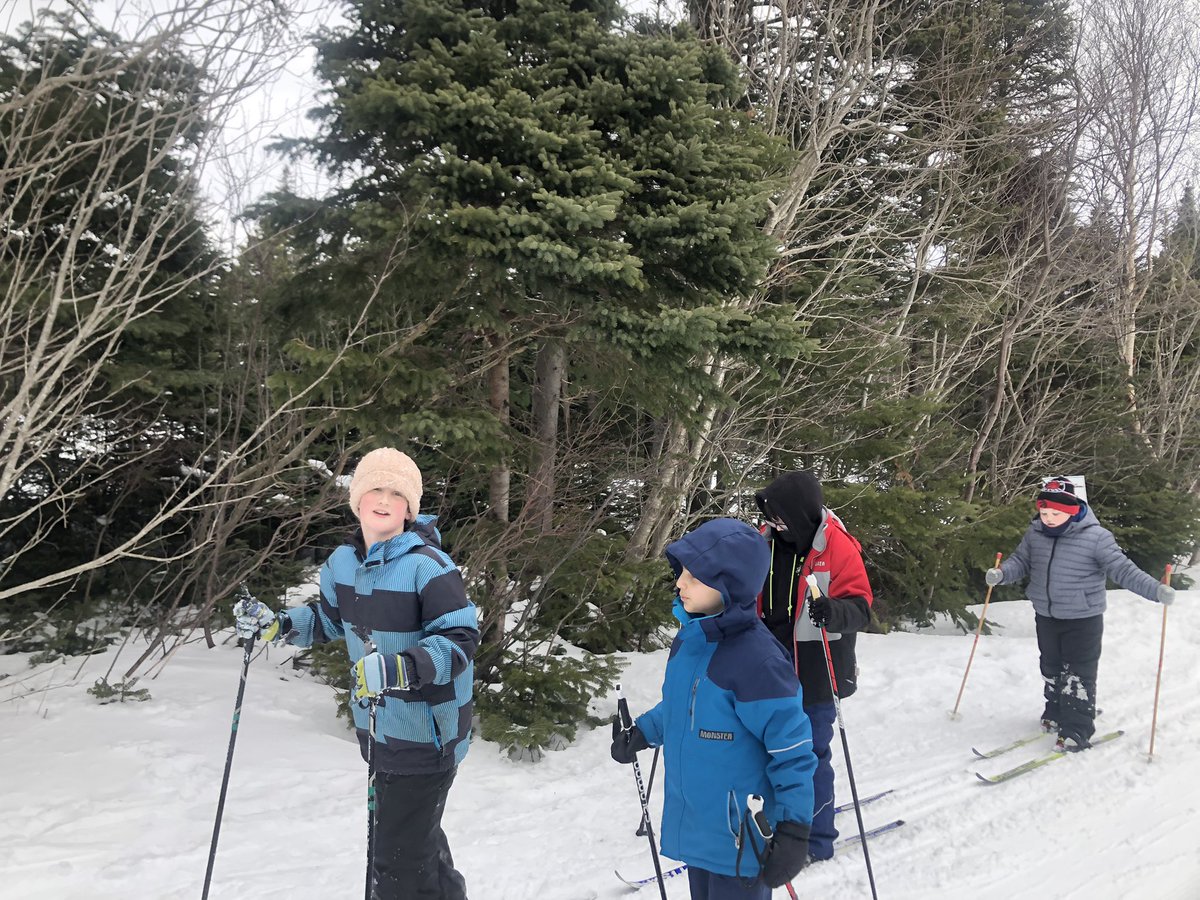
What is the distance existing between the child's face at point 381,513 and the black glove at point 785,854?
174cm

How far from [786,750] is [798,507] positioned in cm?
165

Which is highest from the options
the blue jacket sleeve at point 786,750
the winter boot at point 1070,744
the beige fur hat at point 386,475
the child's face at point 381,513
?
the beige fur hat at point 386,475

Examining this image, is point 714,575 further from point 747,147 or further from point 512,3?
point 512,3

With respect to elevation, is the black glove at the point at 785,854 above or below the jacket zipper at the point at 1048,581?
below

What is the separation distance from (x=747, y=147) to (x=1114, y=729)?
5178mm

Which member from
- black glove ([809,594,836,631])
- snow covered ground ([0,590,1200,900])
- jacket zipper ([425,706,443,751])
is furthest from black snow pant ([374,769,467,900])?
black glove ([809,594,836,631])

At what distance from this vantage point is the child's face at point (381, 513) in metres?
2.91

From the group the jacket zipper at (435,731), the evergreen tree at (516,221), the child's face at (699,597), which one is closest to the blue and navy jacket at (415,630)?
the jacket zipper at (435,731)

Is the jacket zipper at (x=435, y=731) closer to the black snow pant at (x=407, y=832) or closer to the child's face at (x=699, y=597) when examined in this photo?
the black snow pant at (x=407, y=832)

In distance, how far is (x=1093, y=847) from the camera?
398cm

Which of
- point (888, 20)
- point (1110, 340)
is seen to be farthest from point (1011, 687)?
point (1110, 340)

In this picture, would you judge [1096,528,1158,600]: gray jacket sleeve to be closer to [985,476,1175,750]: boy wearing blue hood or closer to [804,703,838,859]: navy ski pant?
[985,476,1175,750]: boy wearing blue hood

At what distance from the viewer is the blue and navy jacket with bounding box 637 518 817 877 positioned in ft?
7.91

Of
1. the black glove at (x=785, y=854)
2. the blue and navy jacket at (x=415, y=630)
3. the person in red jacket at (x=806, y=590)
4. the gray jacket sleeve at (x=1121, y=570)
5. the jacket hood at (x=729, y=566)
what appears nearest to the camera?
the black glove at (x=785, y=854)
